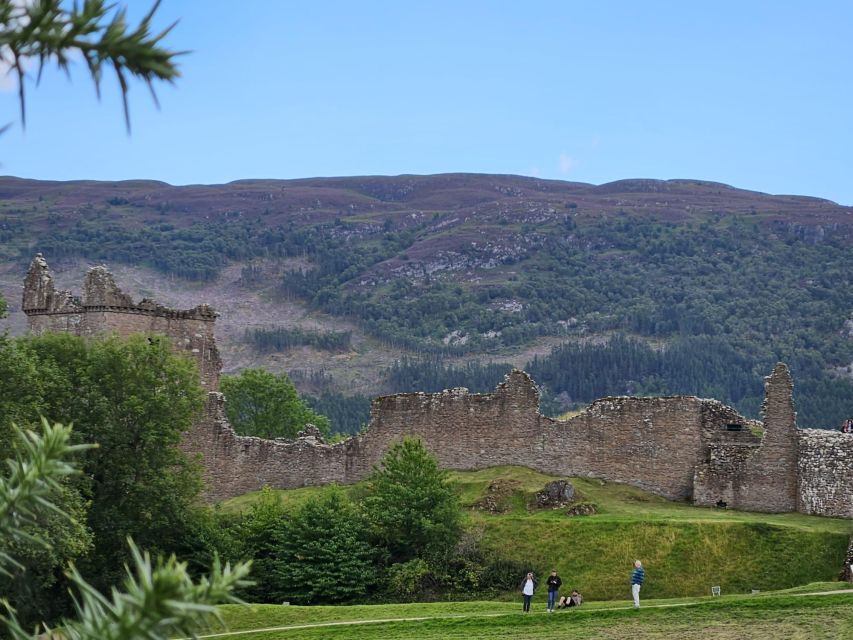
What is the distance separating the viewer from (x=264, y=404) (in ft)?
254

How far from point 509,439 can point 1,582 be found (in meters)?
22.2

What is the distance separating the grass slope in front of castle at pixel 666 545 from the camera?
4094 centimetres

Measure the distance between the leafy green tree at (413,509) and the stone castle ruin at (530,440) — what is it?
5822mm

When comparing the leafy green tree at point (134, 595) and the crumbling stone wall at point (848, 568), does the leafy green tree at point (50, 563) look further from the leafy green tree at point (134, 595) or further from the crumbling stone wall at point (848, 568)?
the leafy green tree at point (134, 595)

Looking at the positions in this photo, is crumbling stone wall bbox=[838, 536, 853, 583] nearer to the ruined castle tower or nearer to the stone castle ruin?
the stone castle ruin

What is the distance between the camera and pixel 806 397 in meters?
145

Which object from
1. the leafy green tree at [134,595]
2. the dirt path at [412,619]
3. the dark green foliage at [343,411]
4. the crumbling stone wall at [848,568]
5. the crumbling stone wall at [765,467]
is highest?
the leafy green tree at [134,595]

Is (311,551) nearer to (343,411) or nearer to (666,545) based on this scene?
(666,545)

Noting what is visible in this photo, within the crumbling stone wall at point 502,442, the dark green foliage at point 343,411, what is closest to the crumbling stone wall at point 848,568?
the crumbling stone wall at point 502,442

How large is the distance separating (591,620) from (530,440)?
17375 mm

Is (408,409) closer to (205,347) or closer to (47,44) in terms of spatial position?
(205,347)

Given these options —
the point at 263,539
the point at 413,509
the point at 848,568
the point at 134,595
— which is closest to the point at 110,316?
the point at 263,539

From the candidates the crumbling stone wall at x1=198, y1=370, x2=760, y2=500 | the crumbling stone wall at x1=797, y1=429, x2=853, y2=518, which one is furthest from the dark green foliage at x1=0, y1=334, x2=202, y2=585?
the crumbling stone wall at x1=797, y1=429, x2=853, y2=518

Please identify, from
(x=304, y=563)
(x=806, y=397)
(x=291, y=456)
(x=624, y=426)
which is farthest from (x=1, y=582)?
(x=806, y=397)
